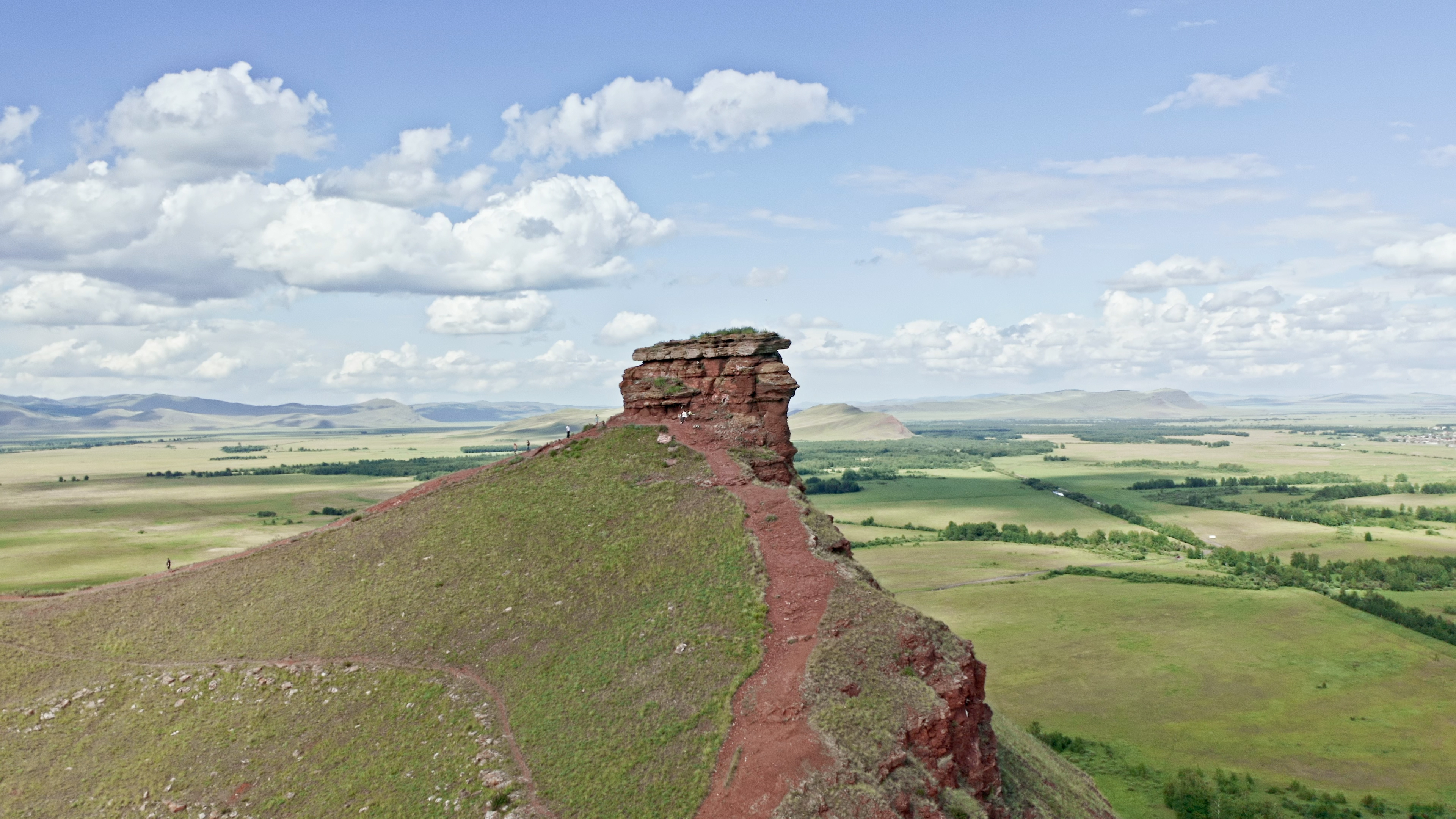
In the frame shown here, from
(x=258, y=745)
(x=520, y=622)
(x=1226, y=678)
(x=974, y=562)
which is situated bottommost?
(x=1226, y=678)

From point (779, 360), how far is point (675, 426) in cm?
657

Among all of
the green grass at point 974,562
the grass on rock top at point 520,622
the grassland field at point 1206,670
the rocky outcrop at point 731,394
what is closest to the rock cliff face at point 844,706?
the grass on rock top at point 520,622

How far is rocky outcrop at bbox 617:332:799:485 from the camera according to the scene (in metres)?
43.7

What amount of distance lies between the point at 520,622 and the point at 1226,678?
244 feet

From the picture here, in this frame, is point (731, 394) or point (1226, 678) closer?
point (731, 394)

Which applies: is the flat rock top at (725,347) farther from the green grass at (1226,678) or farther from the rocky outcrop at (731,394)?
the green grass at (1226,678)

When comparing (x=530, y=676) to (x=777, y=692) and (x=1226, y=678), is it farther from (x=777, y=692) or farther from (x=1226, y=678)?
(x=1226, y=678)

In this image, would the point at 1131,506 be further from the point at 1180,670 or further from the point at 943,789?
the point at 943,789

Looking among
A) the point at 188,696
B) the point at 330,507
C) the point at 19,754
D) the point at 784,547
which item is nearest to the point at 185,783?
the point at 188,696

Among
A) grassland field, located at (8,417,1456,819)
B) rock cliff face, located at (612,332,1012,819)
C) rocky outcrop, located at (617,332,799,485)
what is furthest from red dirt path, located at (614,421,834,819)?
grassland field, located at (8,417,1456,819)

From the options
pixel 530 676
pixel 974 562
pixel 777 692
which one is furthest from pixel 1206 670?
pixel 530 676

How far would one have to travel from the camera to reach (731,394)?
44.7 meters

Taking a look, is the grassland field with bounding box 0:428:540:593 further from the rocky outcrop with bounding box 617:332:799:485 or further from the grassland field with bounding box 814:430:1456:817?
the grassland field with bounding box 814:430:1456:817

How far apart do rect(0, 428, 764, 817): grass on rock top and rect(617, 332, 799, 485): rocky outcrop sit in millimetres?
2850
